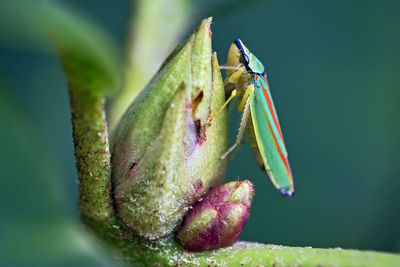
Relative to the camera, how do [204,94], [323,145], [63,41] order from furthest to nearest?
[323,145] < [204,94] < [63,41]

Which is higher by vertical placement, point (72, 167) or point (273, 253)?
point (72, 167)

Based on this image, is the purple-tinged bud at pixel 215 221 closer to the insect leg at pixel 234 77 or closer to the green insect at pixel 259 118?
the green insect at pixel 259 118

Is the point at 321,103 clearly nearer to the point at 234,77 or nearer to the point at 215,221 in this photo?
the point at 234,77

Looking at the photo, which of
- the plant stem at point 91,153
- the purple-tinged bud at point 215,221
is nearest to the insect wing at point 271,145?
the purple-tinged bud at point 215,221

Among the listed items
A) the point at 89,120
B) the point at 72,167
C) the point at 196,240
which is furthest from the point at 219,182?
the point at 72,167

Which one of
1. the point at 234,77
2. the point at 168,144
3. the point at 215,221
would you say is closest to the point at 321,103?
the point at 234,77

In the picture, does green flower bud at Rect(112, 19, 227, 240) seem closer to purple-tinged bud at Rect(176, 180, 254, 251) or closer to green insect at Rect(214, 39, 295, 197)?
purple-tinged bud at Rect(176, 180, 254, 251)

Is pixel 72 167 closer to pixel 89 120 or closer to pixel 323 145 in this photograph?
pixel 89 120
